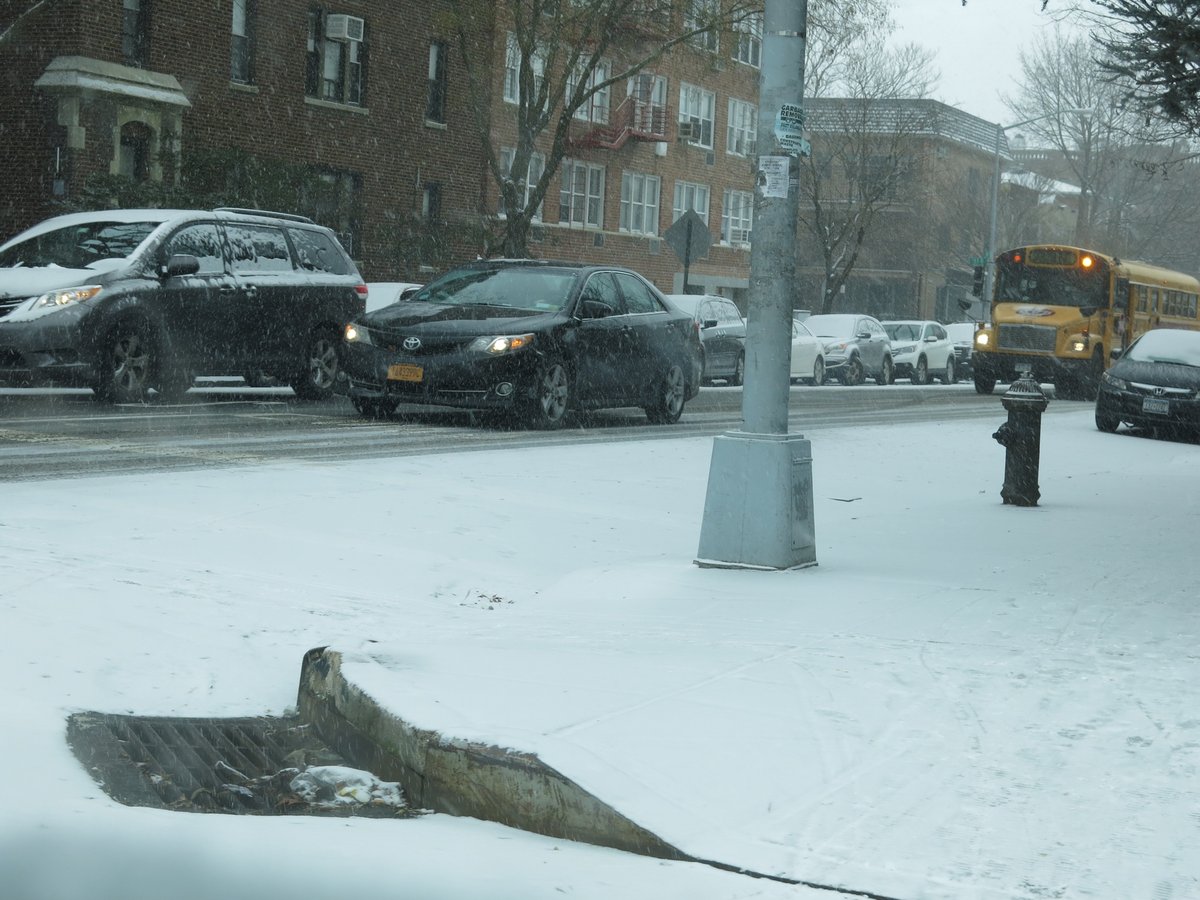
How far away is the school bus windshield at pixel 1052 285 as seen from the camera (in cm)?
3303

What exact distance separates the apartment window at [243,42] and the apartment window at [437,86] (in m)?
6.46

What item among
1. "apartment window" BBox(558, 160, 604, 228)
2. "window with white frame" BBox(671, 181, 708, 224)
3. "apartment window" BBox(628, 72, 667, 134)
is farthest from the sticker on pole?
"window with white frame" BBox(671, 181, 708, 224)

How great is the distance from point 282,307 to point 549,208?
3184 cm

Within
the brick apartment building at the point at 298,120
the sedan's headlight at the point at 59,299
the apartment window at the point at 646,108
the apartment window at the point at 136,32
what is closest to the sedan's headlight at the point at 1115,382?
the brick apartment building at the point at 298,120

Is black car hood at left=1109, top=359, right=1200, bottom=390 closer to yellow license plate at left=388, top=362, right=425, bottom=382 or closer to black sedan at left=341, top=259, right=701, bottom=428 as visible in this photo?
black sedan at left=341, top=259, right=701, bottom=428

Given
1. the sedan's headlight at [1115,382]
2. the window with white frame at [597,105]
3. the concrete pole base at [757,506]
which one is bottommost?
the concrete pole base at [757,506]

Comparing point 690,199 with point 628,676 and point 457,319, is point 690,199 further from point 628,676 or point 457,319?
point 628,676

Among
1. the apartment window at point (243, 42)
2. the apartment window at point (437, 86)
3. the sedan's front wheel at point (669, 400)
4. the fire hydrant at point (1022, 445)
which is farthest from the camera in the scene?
the apartment window at point (437, 86)

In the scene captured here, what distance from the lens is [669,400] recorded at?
17062 mm

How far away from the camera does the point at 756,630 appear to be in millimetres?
6207

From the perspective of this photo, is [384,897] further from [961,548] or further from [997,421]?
[997,421]

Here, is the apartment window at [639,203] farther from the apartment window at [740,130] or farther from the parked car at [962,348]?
the parked car at [962,348]

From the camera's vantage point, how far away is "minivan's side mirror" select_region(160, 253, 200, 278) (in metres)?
15.3

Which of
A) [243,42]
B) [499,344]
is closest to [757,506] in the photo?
[499,344]
